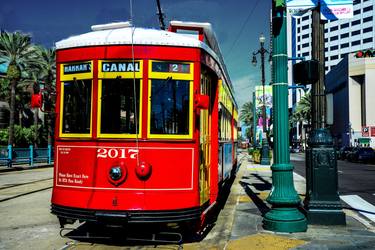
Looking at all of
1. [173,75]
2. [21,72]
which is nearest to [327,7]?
[173,75]

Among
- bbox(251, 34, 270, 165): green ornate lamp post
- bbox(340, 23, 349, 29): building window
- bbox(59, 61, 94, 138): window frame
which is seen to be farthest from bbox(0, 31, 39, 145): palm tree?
bbox(340, 23, 349, 29): building window

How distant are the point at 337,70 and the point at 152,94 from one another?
77.8 m

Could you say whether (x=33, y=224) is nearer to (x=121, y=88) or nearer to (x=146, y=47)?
(x=121, y=88)

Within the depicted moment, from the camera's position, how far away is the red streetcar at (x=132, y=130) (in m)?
6.17

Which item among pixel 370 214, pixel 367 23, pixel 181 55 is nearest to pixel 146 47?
pixel 181 55

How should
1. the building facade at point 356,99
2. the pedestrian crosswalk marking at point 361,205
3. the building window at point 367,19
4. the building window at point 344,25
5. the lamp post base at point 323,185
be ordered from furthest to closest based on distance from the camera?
the building window at point 344,25 → the building window at point 367,19 → the building facade at point 356,99 → the pedestrian crosswalk marking at point 361,205 → the lamp post base at point 323,185

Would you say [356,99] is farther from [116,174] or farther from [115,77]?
[116,174]

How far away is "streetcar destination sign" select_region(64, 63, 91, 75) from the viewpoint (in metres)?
6.54

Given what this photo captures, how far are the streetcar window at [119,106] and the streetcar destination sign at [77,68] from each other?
1.26ft

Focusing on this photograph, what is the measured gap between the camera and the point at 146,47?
20.9 feet

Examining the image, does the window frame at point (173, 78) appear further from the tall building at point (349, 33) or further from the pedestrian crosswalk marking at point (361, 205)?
the tall building at point (349, 33)

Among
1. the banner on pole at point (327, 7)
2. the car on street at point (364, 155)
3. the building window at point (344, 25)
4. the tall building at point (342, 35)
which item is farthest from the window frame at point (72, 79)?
the building window at point (344, 25)

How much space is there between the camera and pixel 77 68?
6648mm

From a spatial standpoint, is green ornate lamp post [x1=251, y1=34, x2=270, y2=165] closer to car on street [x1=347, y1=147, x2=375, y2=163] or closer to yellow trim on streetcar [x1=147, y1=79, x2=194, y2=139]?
car on street [x1=347, y1=147, x2=375, y2=163]
